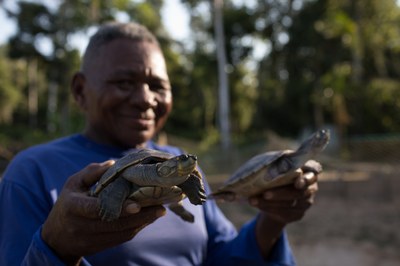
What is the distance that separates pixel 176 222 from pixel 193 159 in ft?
2.33

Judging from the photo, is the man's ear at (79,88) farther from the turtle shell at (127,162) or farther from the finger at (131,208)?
the finger at (131,208)

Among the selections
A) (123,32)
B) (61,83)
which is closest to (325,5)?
(61,83)

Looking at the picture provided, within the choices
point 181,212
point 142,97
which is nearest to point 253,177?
point 181,212

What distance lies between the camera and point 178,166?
3.92 feet

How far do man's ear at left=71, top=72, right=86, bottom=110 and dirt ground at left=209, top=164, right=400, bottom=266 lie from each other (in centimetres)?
481

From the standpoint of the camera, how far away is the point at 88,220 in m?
1.23

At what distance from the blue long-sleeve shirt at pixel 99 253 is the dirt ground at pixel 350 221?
4.21m

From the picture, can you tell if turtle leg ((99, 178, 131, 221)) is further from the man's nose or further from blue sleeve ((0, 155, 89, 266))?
the man's nose

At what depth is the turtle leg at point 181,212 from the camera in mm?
1754

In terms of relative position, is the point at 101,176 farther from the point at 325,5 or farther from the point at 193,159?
the point at 325,5

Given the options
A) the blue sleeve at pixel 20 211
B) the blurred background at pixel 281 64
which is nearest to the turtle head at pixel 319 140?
the blue sleeve at pixel 20 211

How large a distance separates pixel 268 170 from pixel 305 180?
1.05 ft

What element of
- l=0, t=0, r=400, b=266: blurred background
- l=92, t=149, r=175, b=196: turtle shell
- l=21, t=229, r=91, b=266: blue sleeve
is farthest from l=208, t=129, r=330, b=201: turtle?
l=0, t=0, r=400, b=266: blurred background

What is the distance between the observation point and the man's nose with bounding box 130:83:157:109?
189 cm
